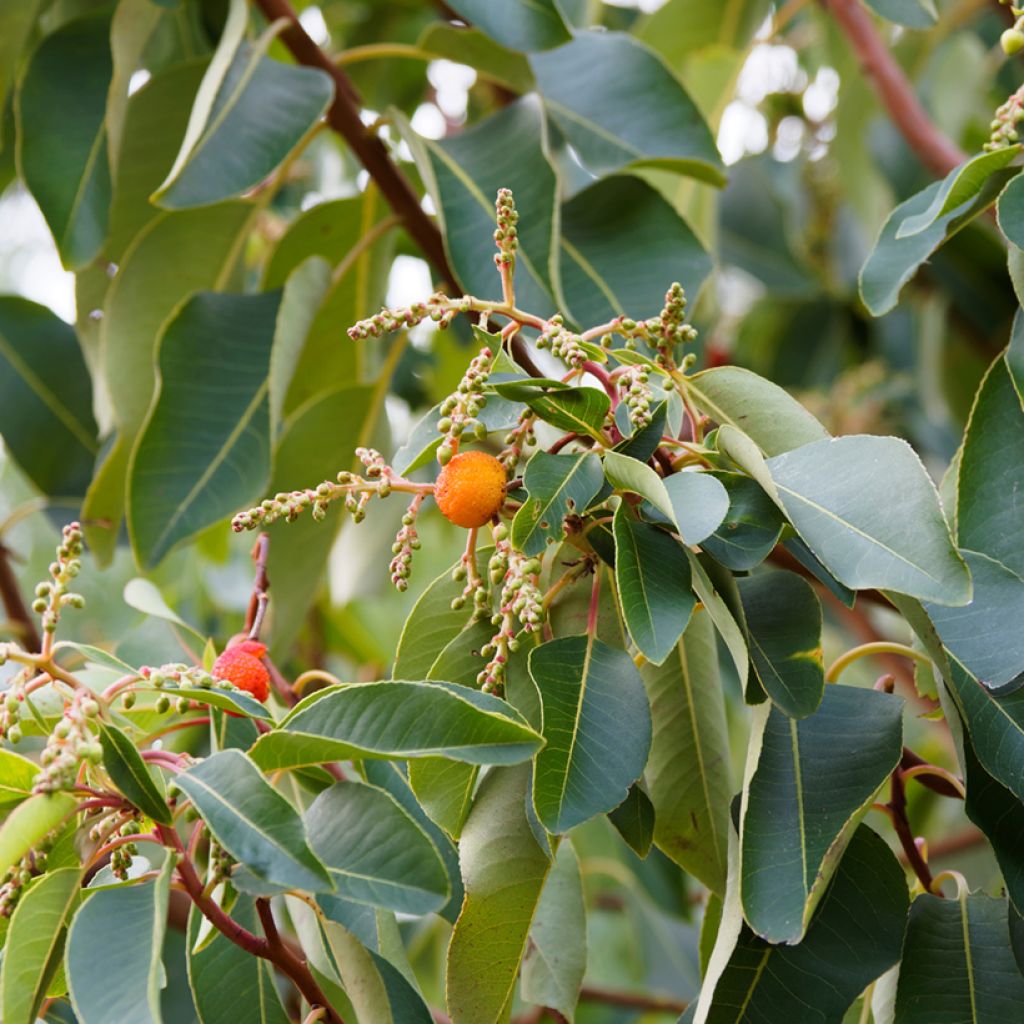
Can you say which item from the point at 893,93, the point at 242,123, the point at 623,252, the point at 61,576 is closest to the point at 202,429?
the point at 242,123

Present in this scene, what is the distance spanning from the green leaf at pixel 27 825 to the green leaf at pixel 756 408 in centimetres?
41

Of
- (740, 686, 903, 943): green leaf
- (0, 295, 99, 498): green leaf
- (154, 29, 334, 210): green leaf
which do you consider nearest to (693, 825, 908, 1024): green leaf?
(740, 686, 903, 943): green leaf

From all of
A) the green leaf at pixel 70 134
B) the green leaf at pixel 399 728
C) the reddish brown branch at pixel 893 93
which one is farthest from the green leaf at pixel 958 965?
the reddish brown branch at pixel 893 93

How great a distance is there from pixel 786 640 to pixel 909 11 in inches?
25.1

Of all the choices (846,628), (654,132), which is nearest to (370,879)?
(654,132)

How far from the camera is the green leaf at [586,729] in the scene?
0.65 metres

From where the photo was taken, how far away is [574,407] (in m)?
0.68

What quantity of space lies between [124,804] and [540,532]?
0.25 metres

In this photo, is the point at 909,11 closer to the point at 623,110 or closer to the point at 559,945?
the point at 623,110

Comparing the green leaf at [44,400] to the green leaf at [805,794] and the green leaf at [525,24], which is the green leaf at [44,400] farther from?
the green leaf at [805,794]

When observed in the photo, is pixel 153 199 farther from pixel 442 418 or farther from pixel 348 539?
pixel 348 539

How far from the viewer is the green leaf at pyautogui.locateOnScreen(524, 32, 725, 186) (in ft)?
3.84

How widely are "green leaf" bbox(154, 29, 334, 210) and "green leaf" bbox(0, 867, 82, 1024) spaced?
20.6 inches

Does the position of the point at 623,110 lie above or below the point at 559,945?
above
